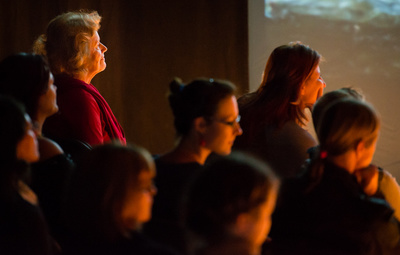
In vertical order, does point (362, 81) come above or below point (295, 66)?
below

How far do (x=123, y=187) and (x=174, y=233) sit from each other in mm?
324

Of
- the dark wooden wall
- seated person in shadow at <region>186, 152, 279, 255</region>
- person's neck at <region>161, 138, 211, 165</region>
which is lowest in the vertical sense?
the dark wooden wall

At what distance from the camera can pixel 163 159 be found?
181 cm

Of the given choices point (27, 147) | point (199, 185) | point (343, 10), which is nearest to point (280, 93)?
point (27, 147)

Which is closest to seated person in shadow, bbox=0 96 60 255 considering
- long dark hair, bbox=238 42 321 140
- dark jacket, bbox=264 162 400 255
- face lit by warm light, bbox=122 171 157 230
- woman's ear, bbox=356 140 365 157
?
face lit by warm light, bbox=122 171 157 230

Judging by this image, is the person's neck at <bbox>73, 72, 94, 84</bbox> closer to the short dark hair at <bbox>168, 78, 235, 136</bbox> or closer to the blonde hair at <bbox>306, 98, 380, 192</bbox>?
the short dark hair at <bbox>168, 78, 235, 136</bbox>

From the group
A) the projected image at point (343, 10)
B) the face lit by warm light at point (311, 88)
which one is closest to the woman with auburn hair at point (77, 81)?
the face lit by warm light at point (311, 88)

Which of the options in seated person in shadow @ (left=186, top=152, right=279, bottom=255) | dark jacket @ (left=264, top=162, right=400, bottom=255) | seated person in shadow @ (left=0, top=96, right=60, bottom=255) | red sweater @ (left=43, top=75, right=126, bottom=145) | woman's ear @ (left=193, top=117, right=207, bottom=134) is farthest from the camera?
red sweater @ (left=43, top=75, right=126, bottom=145)

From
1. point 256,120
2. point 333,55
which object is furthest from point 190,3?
point 256,120

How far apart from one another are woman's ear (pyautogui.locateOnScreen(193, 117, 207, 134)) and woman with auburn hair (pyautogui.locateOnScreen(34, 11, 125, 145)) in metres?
0.70

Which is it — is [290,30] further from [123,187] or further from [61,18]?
[123,187]

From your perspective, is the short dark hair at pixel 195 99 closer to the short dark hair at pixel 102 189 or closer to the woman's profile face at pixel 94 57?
the short dark hair at pixel 102 189

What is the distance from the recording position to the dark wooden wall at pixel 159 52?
4.19 meters

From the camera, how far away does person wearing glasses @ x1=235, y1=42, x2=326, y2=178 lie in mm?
2273
